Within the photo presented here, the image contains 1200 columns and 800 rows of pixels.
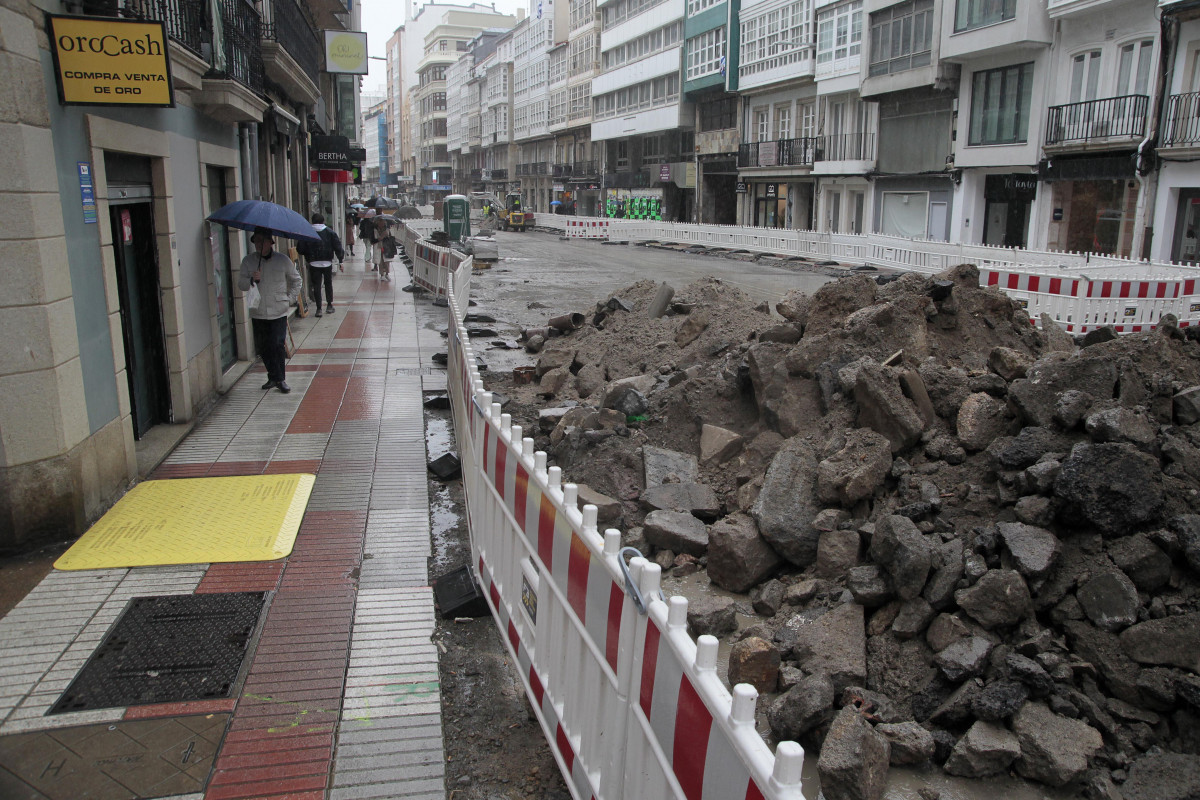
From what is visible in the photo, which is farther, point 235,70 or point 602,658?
point 235,70

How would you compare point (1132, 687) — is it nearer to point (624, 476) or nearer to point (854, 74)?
point (624, 476)

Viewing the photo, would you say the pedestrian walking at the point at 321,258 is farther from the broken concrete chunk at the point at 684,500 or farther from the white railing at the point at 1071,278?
the broken concrete chunk at the point at 684,500

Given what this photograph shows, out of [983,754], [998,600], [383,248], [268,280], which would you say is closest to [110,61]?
[268,280]

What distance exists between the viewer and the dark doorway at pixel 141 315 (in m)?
7.80

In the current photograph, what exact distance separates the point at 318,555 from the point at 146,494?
189 cm

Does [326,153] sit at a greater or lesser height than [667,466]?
greater

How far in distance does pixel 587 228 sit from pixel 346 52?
24.4 metres

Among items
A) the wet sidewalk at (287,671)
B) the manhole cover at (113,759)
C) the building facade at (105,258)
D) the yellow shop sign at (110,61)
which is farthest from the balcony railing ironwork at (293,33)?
the manhole cover at (113,759)

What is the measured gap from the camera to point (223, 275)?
11367mm

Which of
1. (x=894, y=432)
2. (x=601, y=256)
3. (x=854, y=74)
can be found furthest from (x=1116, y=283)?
(x=854, y=74)

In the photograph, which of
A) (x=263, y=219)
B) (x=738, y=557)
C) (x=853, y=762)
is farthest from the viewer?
(x=263, y=219)

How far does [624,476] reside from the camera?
7004mm

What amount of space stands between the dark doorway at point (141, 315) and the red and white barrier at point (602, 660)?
14.5 ft

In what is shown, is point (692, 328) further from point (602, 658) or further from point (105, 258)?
point (602, 658)
